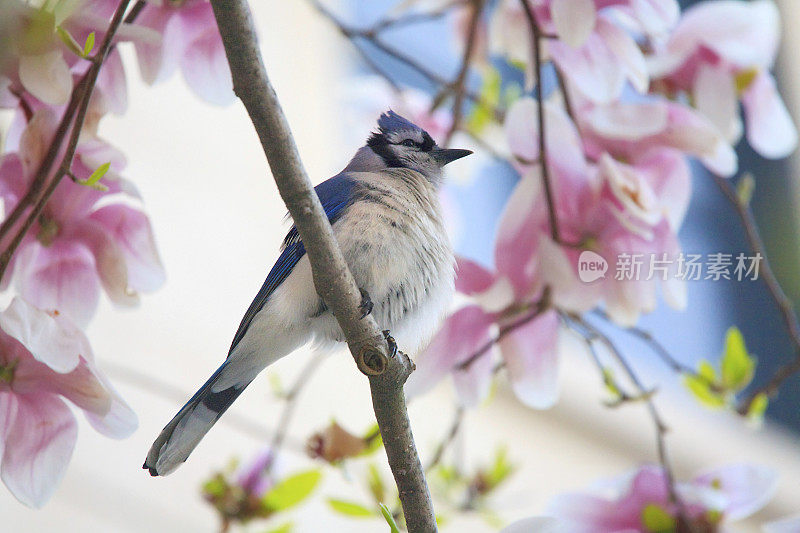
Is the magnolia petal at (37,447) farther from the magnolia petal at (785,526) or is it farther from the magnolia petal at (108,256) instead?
the magnolia petal at (785,526)

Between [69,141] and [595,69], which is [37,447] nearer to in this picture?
[69,141]

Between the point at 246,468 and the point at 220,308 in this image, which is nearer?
the point at 246,468

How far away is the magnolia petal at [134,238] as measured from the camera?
78 cm

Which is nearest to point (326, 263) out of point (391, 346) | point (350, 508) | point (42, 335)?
point (391, 346)

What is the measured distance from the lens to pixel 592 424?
3.04 meters

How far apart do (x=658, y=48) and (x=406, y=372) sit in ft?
1.91

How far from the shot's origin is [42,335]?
607 mm

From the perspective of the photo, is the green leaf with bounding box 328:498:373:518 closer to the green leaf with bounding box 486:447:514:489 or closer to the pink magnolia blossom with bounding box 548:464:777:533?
the pink magnolia blossom with bounding box 548:464:777:533

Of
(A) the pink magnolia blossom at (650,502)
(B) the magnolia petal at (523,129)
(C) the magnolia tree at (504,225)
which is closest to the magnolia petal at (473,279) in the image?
(C) the magnolia tree at (504,225)

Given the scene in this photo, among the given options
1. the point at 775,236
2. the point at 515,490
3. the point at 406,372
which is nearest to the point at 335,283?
the point at 406,372

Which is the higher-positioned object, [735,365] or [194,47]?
[194,47]

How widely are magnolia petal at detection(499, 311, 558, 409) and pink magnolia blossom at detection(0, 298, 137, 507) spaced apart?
0.40 metres

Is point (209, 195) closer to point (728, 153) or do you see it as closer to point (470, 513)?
point (470, 513)

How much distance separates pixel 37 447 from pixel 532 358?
0.48 m
